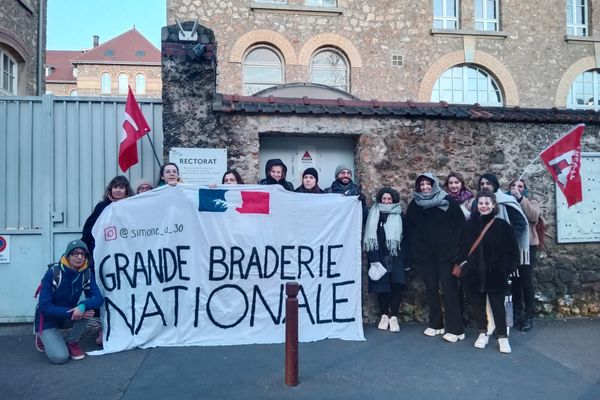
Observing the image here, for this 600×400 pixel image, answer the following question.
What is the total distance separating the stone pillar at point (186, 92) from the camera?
21.0ft

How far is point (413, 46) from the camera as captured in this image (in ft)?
49.8

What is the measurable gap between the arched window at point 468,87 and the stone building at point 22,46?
1233 centimetres

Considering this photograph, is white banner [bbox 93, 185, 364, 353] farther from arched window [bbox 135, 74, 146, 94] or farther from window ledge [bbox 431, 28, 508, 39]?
arched window [bbox 135, 74, 146, 94]

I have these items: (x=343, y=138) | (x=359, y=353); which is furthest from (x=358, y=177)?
(x=359, y=353)

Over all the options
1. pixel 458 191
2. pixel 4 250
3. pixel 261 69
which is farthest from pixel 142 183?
pixel 261 69

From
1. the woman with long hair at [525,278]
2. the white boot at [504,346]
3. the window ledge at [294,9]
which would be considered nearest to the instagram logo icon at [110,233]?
the white boot at [504,346]

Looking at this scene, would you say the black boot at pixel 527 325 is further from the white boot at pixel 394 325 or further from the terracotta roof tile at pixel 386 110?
the terracotta roof tile at pixel 386 110

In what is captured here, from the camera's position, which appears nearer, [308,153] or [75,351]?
[75,351]

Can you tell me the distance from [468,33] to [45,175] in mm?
13797

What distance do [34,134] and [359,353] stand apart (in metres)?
5.18

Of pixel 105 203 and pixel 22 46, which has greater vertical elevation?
pixel 22 46

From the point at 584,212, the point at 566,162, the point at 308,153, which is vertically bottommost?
the point at 584,212

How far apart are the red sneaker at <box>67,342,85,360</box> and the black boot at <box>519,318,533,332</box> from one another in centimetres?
540

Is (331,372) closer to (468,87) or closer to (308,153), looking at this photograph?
(308,153)
